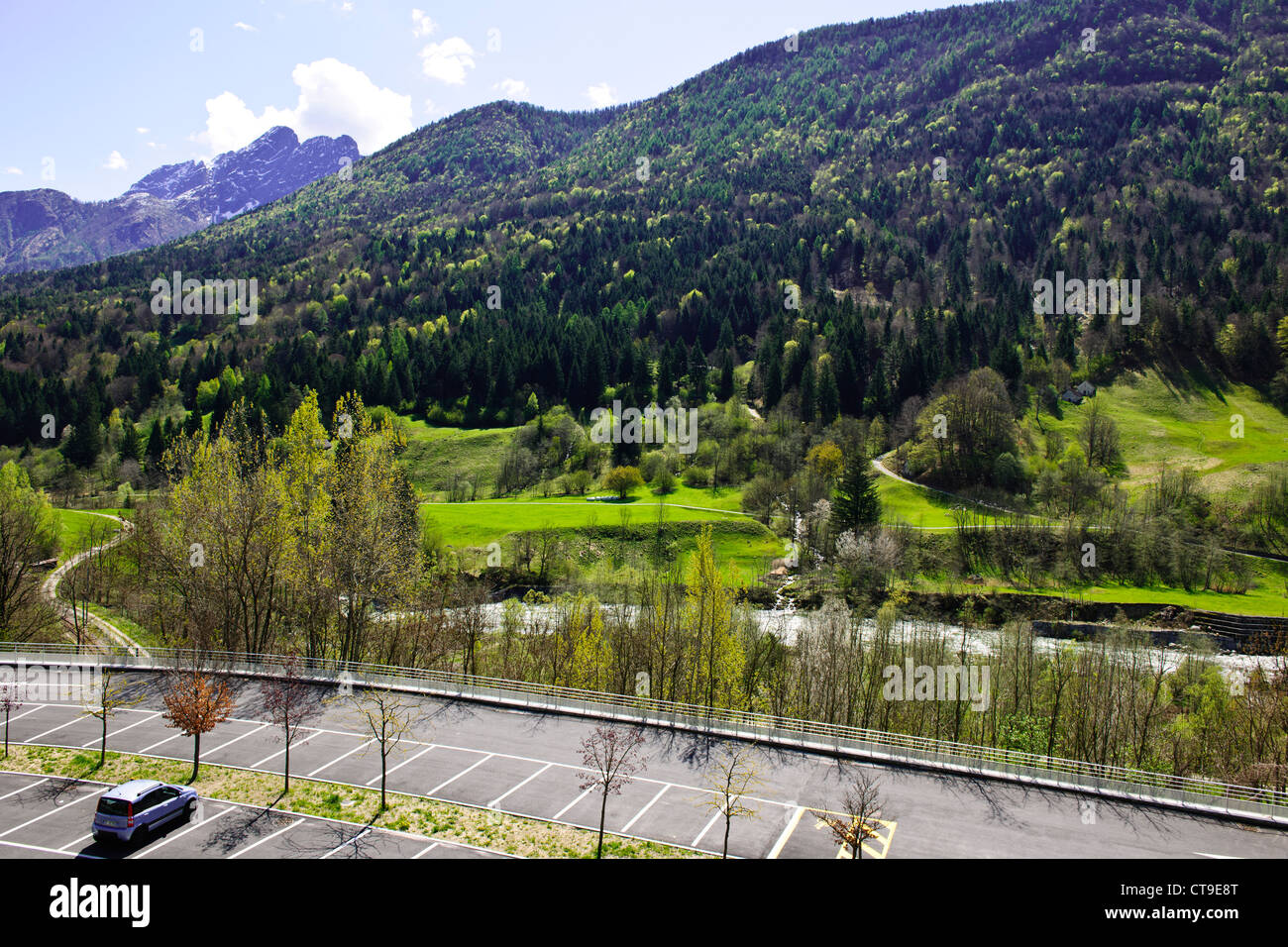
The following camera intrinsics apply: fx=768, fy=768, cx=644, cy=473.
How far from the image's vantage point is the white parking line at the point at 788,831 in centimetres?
2423

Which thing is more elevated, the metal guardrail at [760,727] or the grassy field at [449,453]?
the grassy field at [449,453]

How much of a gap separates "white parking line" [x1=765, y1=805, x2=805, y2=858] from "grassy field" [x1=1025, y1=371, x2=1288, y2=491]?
3724 inches

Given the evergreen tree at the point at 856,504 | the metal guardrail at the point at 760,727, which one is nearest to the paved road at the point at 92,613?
the metal guardrail at the point at 760,727


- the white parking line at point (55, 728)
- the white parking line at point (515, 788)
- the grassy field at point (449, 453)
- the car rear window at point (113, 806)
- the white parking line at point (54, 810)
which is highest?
the grassy field at point (449, 453)

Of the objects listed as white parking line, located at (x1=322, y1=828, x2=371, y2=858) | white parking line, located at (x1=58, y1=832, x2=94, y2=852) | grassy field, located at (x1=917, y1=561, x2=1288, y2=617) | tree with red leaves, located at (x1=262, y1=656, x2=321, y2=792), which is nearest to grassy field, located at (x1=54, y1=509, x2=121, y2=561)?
tree with red leaves, located at (x1=262, y1=656, x2=321, y2=792)

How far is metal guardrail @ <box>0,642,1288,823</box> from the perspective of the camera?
28141mm

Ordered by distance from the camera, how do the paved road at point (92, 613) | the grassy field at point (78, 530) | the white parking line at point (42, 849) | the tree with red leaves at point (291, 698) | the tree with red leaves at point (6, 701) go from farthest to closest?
the grassy field at point (78, 530) → the paved road at point (92, 613) → the tree with red leaves at point (291, 698) → the tree with red leaves at point (6, 701) → the white parking line at point (42, 849)

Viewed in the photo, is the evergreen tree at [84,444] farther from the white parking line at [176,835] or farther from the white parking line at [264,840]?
the white parking line at [264,840]

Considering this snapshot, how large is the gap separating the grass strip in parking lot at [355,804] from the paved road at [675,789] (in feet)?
2.32

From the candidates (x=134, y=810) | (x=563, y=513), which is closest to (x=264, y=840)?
(x=134, y=810)

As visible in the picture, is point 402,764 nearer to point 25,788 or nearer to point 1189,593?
point 25,788

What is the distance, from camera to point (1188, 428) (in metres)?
118

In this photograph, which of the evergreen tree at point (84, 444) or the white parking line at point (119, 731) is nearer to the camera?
the white parking line at point (119, 731)

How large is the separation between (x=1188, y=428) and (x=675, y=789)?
4834 inches
